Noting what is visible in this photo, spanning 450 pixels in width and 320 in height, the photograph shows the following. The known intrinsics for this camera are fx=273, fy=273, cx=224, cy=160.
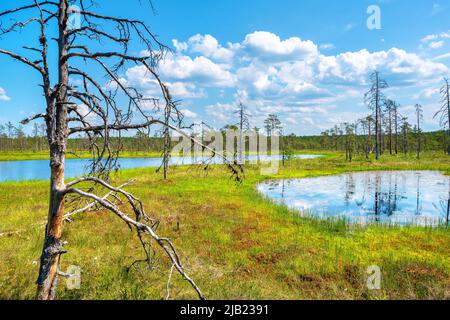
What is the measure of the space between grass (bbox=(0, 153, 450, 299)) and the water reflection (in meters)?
2.45

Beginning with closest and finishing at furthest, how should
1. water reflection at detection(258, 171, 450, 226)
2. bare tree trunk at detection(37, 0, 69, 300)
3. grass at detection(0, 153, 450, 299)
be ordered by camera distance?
1. bare tree trunk at detection(37, 0, 69, 300)
2. grass at detection(0, 153, 450, 299)
3. water reflection at detection(258, 171, 450, 226)

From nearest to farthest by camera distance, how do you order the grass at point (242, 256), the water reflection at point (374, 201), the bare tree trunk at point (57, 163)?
1. the bare tree trunk at point (57, 163)
2. the grass at point (242, 256)
3. the water reflection at point (374, 201)

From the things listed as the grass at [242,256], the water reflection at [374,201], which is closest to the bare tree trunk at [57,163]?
the grass at [242,256]

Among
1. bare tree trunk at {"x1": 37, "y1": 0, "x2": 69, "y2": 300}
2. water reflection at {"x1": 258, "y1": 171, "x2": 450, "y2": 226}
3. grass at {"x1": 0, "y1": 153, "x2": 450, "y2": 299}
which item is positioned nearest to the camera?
bare tree trunk at {"x1": 37, "y1": 0, "x2": 69, "y2": 300}

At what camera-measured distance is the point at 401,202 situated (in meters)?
18.6

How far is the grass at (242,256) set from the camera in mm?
6133

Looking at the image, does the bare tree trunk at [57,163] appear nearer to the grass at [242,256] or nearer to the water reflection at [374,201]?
the grass at [242,256]

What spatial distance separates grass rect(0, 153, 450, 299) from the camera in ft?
20.1

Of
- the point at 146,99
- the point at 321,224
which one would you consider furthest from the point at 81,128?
the point at 321,224

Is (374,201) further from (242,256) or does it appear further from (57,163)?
(57,163)

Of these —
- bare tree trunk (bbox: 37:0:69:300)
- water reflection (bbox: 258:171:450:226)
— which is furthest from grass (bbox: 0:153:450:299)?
water reflection (bbox: 258:171:450:226)

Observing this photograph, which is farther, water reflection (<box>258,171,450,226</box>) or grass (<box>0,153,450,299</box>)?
water reflection (<box>258,171,450,226</box>)

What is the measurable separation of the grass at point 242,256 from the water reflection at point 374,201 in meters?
2.45

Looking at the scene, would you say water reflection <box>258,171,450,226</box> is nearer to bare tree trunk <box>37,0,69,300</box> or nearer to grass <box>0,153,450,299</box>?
grass <box>0,153,450,299</box>
